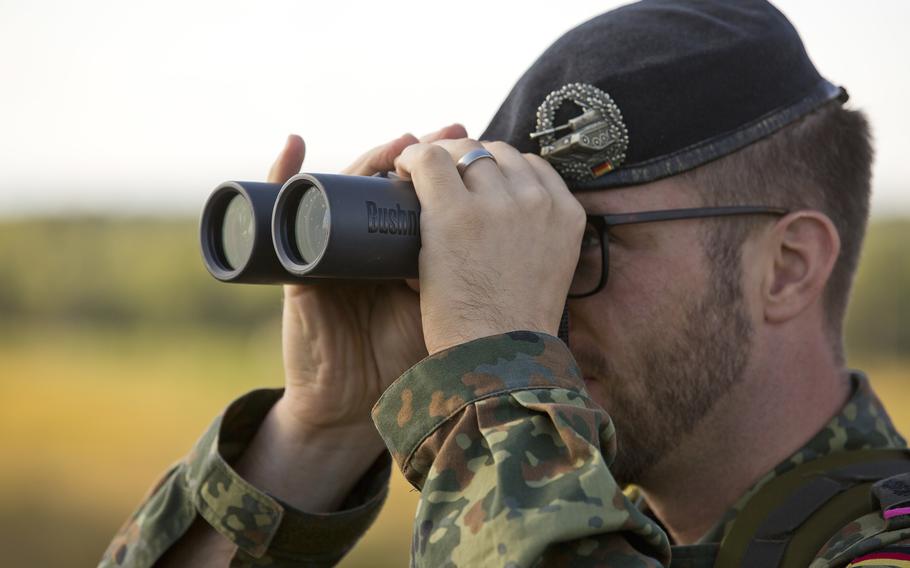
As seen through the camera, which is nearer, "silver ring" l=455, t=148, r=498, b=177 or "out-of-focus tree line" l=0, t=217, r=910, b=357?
"silver ring" l=455, t=148, r=498, b=177

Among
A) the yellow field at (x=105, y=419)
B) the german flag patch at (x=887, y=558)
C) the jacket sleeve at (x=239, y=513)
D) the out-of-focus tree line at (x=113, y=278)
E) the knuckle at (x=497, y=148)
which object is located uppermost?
the knuckle at (x=497, y=148)

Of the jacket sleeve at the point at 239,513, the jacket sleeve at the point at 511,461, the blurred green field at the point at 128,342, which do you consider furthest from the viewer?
the blurred green field at the point at 128,342

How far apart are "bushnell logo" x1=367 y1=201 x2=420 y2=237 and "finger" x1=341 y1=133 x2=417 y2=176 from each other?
40cm

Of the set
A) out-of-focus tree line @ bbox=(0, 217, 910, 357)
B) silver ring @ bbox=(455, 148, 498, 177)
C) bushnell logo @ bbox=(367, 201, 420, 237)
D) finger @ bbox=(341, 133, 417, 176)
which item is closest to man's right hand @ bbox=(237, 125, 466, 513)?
finger @ bbox=(341, 133, 417, 176)

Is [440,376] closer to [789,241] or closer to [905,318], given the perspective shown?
[789,241]

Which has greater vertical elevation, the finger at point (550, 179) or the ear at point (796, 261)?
the finger at point (550, 179)

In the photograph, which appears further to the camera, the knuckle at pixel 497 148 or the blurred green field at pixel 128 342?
the blurred green field at pixel 128 342

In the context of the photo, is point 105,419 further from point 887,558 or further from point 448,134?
point 887,558

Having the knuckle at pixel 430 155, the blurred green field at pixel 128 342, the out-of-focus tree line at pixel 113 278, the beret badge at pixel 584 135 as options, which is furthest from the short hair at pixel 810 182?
the out-of-focus tree line at pixel 113 278

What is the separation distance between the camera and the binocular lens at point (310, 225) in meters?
1.81

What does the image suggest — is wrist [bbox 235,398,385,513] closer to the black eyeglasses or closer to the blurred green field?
the black eyeglasses

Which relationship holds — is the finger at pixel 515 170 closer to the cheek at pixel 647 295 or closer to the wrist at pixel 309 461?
the cheek at pixel 647 295

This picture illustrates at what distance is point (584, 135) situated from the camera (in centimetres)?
217

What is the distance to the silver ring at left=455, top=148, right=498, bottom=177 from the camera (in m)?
1.90
